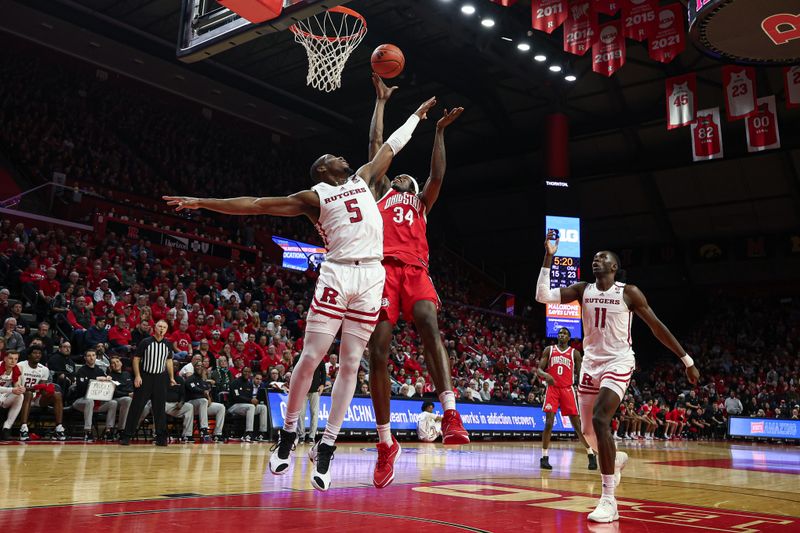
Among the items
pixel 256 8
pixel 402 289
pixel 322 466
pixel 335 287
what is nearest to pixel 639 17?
pixel 256 8

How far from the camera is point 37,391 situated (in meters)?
11.3

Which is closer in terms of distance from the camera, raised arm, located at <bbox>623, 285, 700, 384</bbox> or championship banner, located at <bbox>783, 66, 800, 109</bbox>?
raised arm, located at <bbox>623, 285, 700, 384</bbox>

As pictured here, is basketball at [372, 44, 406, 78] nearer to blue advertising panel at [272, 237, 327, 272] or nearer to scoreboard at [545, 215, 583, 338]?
scoreboard at [545, 215, 583, 338]

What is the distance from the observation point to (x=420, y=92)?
2734 cm

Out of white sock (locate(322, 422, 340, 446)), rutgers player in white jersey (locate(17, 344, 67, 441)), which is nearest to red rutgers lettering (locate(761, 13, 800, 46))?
white sock (locate(322, 422, 340, 446))

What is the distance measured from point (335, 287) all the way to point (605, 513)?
2497mm

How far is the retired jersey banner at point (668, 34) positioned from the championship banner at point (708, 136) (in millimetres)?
3953

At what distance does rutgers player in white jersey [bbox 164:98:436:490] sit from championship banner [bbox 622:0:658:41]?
1239cm

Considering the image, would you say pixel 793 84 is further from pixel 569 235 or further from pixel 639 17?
pixel 569 235

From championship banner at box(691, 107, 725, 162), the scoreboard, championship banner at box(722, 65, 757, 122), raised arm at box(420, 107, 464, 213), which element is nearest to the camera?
raised arm at box(420, 107, 464, 213)

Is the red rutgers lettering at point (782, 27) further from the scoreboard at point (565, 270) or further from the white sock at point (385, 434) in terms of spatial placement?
the scoreboard at point (565, 270)

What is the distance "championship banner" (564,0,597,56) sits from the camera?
52.7 feet

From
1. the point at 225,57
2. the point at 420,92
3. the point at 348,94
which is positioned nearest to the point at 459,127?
the point at 420,92

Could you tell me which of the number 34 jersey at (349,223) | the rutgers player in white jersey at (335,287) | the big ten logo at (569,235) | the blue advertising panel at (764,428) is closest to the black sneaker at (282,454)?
the rutgers player in white jersey at (335,287)
